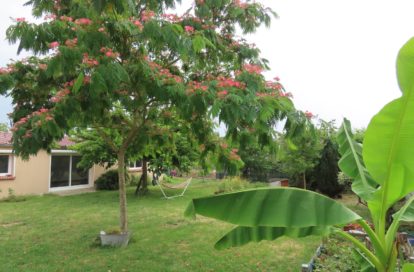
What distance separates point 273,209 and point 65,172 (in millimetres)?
19645

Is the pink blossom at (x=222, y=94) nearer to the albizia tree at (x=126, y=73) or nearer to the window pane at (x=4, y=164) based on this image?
the albizia tree at (x=126, y=73)

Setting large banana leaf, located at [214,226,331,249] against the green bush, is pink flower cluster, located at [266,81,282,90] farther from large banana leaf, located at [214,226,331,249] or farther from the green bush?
the green bush

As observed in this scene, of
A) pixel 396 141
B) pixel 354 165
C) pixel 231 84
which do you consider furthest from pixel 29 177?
pixel 396 141

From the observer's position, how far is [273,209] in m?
2.46

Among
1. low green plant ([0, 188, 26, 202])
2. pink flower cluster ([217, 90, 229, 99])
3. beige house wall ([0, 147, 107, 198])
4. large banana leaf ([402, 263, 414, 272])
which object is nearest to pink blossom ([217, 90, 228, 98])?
pink flower cluster ([217, 90, 229, 99])

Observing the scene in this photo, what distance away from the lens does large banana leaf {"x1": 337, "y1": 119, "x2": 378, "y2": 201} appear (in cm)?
305

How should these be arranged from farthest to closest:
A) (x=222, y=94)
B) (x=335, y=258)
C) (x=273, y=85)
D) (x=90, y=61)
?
(x=335, y=258), (x=273, y=85), (x=222, y=94), (x=90, y=61)

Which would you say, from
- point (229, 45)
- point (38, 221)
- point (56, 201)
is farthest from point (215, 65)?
point (56, 201)

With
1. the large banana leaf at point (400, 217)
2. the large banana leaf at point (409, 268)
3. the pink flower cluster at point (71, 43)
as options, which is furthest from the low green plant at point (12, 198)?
the large banana leaf at point (409, 268)

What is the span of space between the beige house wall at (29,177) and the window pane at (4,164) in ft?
0.97

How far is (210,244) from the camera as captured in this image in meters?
8.32

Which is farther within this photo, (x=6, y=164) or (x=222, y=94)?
(x=6, y=164)

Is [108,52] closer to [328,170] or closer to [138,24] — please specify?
[138,24]

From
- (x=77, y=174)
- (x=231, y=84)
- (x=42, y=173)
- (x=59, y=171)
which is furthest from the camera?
(x=77, y=174)
